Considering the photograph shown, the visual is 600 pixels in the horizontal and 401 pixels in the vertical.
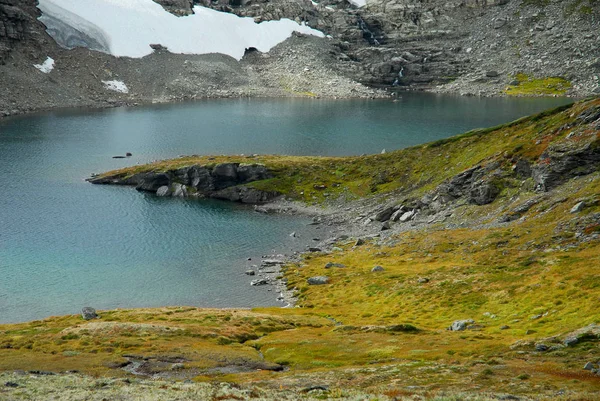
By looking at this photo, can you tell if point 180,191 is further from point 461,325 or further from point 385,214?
point 461,325

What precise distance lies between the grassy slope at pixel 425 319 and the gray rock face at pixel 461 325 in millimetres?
1515

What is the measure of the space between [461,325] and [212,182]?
276ft

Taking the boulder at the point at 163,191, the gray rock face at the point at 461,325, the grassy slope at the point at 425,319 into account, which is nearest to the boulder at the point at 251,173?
the boulder at the point at 163,191

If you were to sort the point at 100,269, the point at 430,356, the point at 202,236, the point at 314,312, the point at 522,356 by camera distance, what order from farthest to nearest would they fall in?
the point at 202,236, the point at 100,269, the point at 314,312, the point at 430,356, the point at 522,356

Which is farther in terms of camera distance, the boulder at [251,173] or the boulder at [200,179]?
the boulder at [200,179]

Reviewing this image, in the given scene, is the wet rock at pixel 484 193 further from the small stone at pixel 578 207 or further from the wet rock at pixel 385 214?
the small stone at pixel 578 207

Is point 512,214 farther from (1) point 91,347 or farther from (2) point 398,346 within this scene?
(1) point 91,347

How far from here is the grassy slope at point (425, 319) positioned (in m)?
38.1

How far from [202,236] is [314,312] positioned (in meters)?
39.5

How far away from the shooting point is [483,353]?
4147cm

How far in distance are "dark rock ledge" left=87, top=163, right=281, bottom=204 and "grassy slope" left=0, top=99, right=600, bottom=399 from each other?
3713cm

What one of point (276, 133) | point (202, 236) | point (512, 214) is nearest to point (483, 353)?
point (512, 214)

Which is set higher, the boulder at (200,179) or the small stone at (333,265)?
the boulder at (200,179)

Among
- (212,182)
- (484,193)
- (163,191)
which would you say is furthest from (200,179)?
(484,193)
